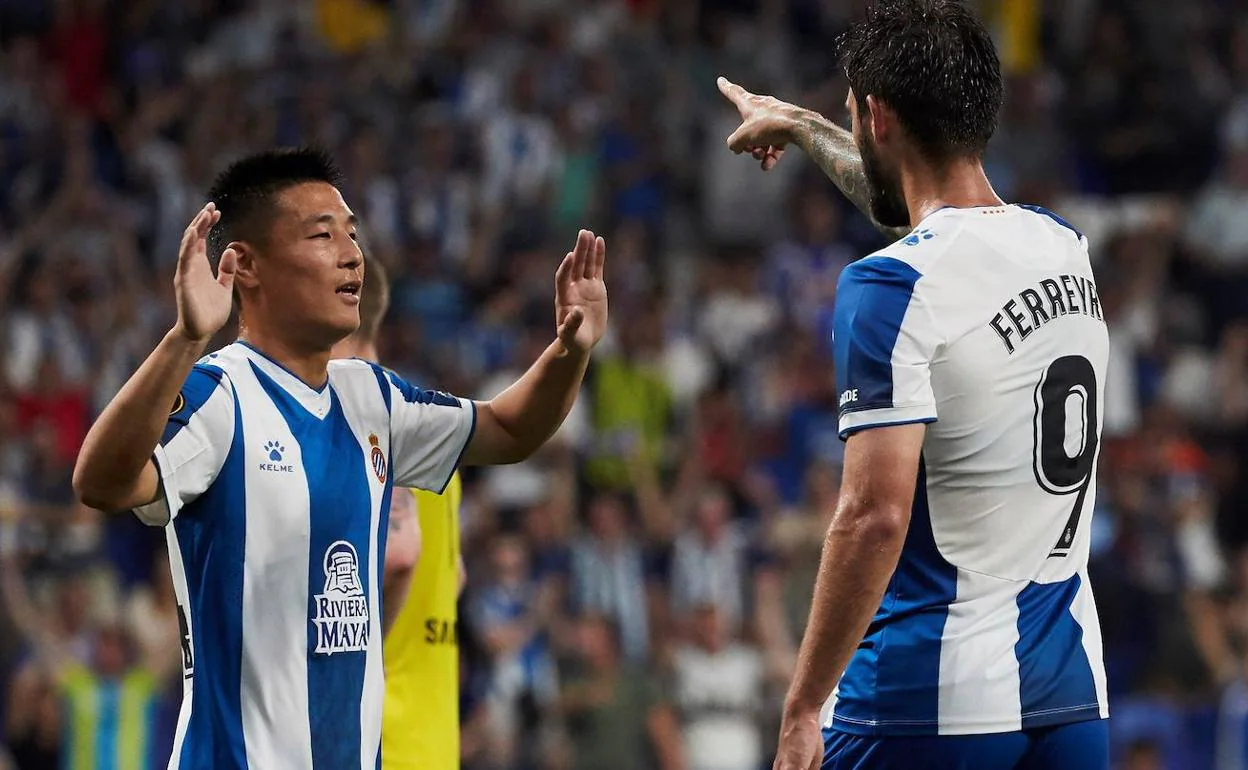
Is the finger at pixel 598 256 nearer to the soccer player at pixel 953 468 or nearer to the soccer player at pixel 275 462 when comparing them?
the soccer player at pixel 275 462

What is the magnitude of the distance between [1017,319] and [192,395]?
6.28ft

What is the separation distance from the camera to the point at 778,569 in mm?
12242

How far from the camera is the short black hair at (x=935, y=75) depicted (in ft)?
13.5

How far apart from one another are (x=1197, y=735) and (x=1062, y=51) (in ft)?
27.4

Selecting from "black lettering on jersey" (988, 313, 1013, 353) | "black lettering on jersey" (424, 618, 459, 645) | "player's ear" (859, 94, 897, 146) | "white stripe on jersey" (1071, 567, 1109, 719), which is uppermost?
"player's ear" (859, 94, 897, 146)

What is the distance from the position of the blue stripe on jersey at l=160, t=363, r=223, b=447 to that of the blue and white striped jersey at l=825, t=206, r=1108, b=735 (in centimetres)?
149

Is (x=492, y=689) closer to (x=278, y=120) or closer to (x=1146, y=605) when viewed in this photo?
(x=1146, y=605)

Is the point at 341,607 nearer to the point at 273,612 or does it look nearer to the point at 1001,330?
the point at 273,612

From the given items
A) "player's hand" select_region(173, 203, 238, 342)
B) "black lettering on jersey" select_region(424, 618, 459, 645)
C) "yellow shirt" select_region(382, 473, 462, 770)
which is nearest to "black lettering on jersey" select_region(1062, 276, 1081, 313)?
"player's hand" select_region(173, 203, 238, 342)

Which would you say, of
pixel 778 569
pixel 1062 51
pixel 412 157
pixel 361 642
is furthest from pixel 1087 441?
pixel 1062 51

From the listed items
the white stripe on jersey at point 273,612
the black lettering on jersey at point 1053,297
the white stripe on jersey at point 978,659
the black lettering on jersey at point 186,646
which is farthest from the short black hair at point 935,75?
the black lettering on jersey at point 186,646

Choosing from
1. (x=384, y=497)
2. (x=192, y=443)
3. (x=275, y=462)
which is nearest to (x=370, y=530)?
(x=384, y=497)

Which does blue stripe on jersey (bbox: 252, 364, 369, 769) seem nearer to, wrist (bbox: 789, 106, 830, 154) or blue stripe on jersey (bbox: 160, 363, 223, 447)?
blue stripe on jersey (bbox: 160, 363, 223, 447)

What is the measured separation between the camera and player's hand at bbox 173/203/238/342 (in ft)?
12.8
